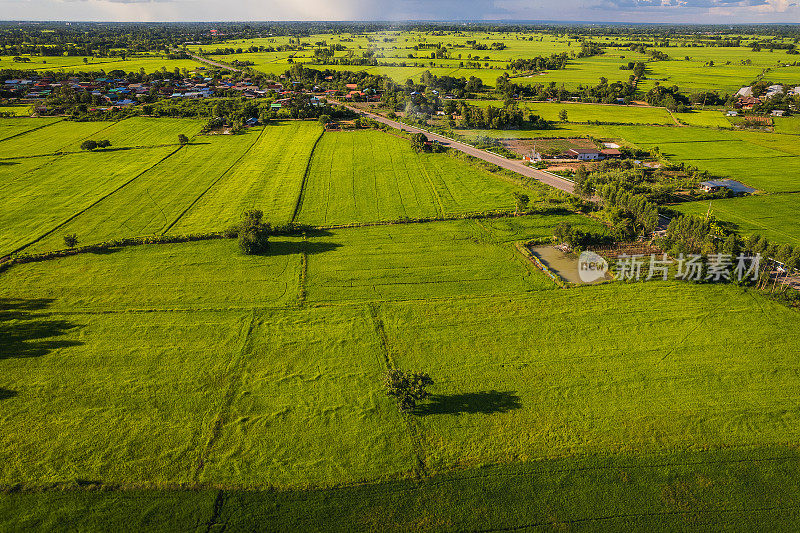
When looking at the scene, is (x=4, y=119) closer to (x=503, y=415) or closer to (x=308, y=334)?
(x=308, y=334)

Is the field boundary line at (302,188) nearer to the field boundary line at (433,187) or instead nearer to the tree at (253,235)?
the tree at (253,235)

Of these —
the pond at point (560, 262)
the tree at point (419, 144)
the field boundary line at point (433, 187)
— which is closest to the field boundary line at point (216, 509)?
the pond at point (560, 262)

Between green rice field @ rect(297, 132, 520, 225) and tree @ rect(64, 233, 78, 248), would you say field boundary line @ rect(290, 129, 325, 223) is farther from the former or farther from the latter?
tree @ rect(64, 233, 78, 248)

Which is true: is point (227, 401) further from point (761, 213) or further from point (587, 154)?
point (587, 154)

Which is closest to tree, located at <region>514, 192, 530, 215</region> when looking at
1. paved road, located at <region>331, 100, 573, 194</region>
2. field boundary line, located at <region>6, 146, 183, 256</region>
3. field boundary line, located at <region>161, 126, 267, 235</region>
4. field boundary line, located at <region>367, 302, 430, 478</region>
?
paved road, located at <region>331, 100, 573, 194</region>

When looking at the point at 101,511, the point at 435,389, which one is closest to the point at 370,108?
the point at 435,389

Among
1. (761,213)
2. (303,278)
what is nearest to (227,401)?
(303,278)
